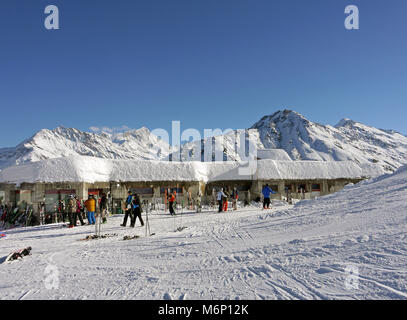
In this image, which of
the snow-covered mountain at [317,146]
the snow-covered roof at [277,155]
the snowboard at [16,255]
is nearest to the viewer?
the snowboard at [16,255]

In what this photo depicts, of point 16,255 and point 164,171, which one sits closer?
point 16,255

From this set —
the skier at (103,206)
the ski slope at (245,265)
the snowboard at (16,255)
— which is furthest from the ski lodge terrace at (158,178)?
the ski slope at (245,265)

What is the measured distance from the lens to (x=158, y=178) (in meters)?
24.2

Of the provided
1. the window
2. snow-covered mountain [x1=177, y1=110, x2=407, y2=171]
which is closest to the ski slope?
the window

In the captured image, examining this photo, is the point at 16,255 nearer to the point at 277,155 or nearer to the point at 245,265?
the point at 245,265

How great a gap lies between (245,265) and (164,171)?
20735mm

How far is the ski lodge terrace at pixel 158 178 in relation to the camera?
65.7 feet

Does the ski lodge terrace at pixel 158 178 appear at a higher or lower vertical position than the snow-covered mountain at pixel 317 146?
lower

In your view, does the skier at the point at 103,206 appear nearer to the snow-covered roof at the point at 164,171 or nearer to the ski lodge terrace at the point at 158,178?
the ski lodge terrace at the point at 158,178

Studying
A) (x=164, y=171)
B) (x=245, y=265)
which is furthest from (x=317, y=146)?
(x=245, y=265)

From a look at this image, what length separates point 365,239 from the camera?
4.95 meters

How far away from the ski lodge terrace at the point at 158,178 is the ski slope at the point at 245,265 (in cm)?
1351

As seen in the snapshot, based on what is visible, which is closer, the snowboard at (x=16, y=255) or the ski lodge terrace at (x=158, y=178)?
the snowboard at (x=16, y=255)

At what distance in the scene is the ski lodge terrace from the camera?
2002cm
